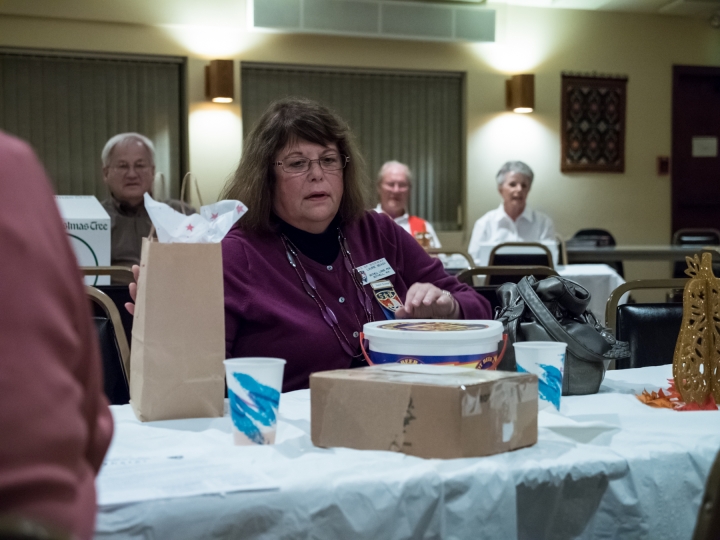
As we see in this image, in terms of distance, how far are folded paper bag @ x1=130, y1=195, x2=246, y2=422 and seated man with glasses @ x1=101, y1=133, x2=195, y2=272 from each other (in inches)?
114

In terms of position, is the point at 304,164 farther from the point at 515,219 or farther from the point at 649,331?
the point at 515,219

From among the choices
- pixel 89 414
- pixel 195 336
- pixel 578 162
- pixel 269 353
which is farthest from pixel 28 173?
pixel 578 162

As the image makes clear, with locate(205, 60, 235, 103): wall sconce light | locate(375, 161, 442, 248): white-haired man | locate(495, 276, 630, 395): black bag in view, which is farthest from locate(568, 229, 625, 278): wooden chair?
locate(495, 276, 630, 395): black bag

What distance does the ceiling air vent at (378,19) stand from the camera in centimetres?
688

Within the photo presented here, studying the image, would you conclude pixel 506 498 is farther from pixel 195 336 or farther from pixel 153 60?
pixel 153 60

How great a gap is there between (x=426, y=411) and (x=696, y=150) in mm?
8064

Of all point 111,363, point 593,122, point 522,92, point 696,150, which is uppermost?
point 522,92

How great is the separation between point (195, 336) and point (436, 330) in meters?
0.39

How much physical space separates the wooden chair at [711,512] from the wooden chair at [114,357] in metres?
1.27

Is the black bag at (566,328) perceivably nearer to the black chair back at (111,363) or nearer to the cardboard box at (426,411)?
the cardboard box at (426,411)

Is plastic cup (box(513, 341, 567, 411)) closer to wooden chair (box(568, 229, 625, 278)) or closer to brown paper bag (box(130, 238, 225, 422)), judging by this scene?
brown paper bag (box(130, 238, 225, 422))

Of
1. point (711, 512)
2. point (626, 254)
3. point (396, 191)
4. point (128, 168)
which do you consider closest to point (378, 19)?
point (396, 191)

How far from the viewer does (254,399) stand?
1072 mm

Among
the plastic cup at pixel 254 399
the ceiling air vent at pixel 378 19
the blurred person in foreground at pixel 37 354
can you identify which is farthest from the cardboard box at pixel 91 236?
the ceiling air vent at pixel 378 19
